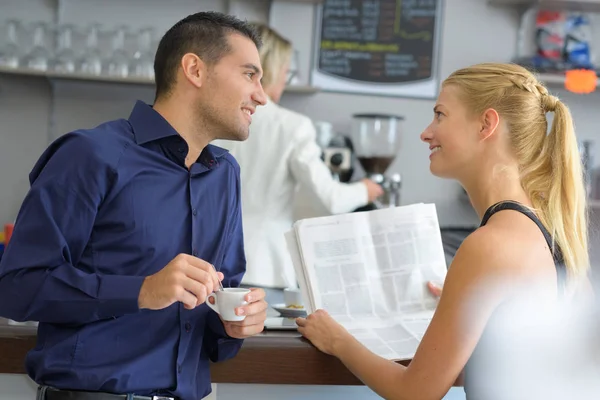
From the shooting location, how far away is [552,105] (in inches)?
59.1

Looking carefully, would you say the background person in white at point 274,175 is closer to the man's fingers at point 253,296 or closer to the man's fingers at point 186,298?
the man's fingers at point 253,296

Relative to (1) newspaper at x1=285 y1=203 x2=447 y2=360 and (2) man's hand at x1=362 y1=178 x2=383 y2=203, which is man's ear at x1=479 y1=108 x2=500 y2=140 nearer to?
(1) newspaper at x1=285 y1=203 x2=447 y2=360

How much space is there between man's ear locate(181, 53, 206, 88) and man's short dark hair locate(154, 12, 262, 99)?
0.01m

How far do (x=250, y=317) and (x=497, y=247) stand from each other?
0.42 metres

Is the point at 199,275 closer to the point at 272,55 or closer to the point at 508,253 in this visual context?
the point at 508,253

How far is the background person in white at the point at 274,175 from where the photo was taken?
9.29ft

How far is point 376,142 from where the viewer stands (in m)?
3.91

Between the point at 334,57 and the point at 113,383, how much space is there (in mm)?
3057

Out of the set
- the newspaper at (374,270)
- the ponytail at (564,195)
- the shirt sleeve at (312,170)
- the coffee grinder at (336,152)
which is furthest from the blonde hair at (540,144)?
the coffee grinder at (336,152)

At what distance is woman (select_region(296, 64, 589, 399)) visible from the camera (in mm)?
1321

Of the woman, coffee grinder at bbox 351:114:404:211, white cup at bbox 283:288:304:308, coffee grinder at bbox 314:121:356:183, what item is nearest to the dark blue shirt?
the woman

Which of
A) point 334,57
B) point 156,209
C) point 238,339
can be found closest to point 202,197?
point 156,209

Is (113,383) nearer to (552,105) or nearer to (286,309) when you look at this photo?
(286,309)

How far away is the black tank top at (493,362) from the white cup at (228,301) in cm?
40
